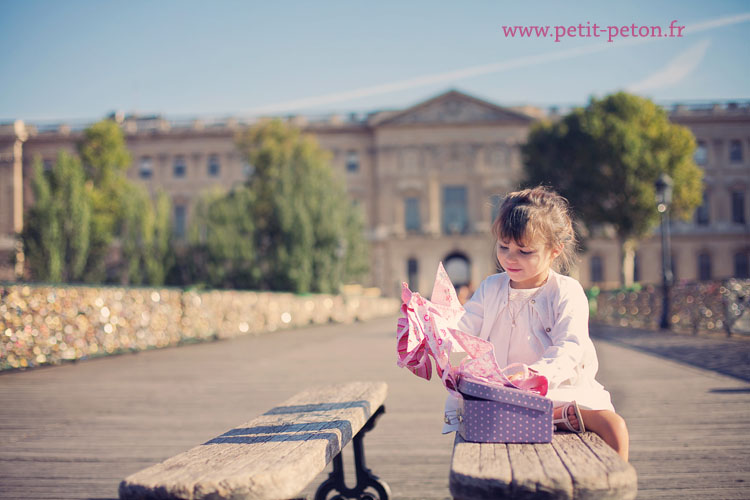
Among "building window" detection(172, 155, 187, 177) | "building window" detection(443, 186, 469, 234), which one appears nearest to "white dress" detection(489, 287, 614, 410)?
"building window" detection(443, 186, 469, 234)

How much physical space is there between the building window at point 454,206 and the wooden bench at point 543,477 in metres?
50.4

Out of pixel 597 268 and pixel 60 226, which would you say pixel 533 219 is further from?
pixel 597 268

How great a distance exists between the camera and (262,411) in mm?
5730

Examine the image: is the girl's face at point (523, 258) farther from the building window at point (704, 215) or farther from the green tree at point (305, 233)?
the building window at point (704, 215)

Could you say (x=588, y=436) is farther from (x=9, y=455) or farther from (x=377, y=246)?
(x=377, y=246)

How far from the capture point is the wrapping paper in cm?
215

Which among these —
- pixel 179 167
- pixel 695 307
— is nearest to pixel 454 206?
pixel 179 167

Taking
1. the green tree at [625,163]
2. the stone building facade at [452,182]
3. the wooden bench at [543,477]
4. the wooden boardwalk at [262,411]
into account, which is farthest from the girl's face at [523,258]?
the stone building facade at [452,182]

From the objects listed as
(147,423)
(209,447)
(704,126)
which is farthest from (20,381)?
(704,126)

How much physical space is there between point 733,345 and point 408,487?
1009 centimetres

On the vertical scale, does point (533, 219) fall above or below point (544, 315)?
above

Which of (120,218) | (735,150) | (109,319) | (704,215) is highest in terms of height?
(735,150)

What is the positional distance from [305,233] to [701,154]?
35.0m

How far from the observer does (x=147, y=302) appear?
12.4m
